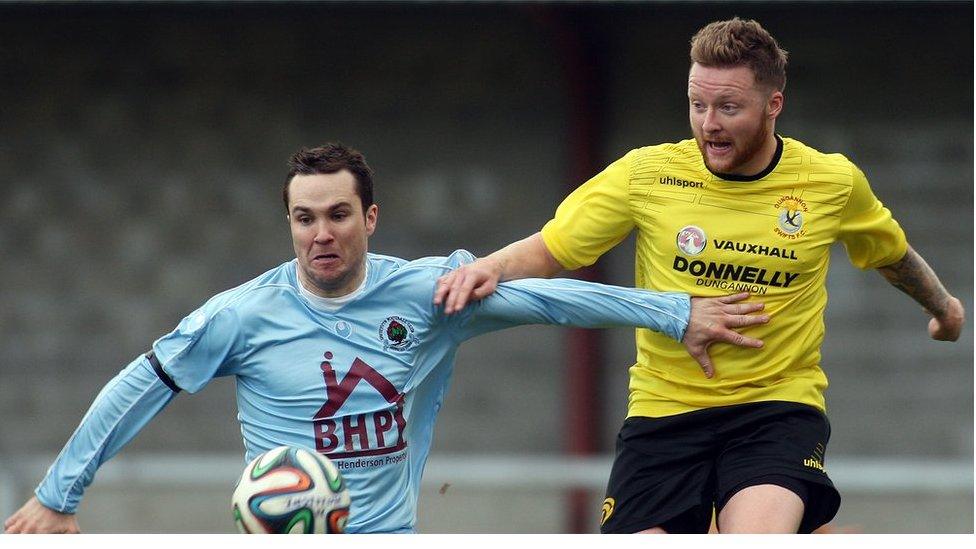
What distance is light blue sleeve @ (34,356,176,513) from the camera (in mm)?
4473

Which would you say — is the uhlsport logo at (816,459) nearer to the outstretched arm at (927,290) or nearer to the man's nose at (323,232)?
the outstretched arm at (927,290)

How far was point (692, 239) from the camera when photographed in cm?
465

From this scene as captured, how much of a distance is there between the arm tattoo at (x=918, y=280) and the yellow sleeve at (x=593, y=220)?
3.03 ft

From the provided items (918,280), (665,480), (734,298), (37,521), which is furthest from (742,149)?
(37,521)

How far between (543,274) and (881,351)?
537cm

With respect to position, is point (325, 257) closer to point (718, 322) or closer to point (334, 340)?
point (334, 340)

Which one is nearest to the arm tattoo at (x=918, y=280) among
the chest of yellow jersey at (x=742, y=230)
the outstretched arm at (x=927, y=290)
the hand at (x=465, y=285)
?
the outstretched arm at (x=927, y=290)

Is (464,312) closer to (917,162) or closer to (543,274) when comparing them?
(543,274)

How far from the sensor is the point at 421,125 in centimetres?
974

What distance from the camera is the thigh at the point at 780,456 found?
4570 millimetres

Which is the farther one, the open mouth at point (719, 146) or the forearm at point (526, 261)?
the forearm at point (526, 261)

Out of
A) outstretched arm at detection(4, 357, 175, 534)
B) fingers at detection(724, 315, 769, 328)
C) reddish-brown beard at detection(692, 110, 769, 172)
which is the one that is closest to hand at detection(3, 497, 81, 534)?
outstretched arm at detection(4, 357, 175, 534)

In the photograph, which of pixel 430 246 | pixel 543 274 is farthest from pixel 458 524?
pixel 543 274

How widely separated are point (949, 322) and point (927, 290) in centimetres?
19
